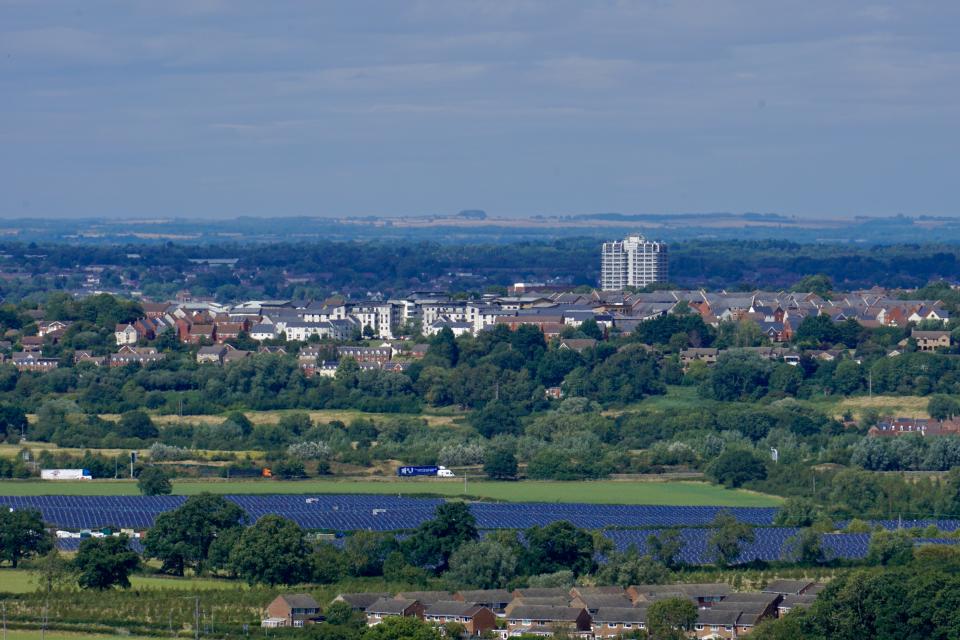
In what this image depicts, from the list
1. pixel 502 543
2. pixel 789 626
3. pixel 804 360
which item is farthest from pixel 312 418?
pixel 789 626

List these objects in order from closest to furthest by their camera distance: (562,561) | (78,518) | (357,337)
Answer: (562,561) < (78,518) < (357,337)

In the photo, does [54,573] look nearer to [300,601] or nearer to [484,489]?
[300,601]

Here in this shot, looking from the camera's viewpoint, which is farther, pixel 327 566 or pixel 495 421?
pixel 495 421

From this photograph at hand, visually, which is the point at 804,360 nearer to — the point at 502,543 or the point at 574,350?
the point at 574,350

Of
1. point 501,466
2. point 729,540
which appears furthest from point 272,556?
point 501,466

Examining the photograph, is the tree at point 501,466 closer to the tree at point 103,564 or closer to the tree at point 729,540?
the tree at point 729,540
